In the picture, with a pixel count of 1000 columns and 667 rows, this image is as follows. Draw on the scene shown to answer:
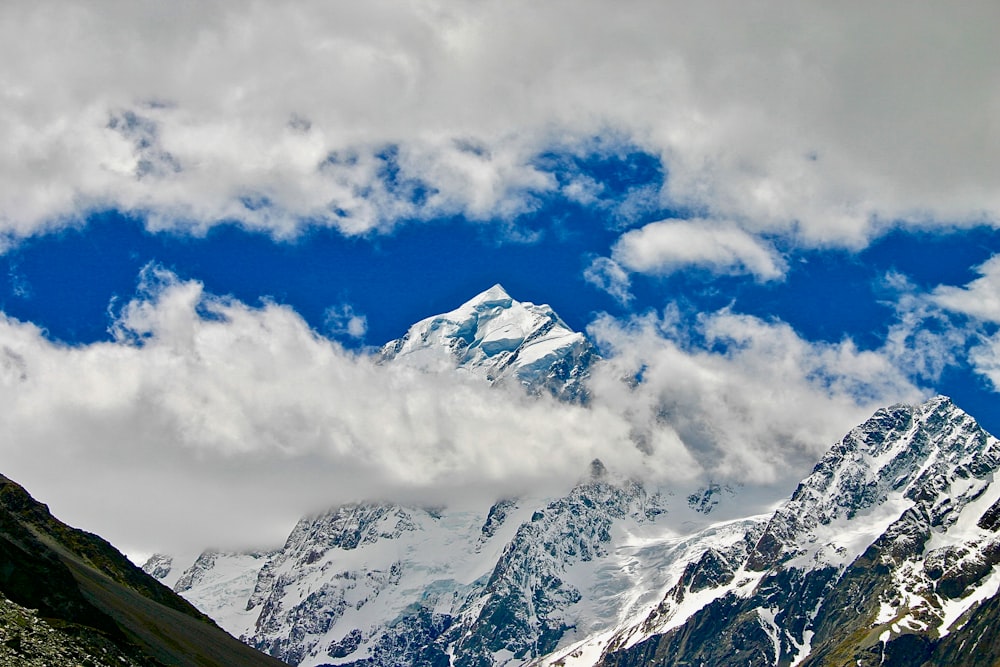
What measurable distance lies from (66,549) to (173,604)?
29534 mm

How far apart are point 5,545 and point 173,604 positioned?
95719 millimetres

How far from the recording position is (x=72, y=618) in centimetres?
8125

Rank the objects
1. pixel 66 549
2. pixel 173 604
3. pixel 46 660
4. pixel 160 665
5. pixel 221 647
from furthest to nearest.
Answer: pixel 173 604, pixel 66 549, pixel 221 647, pixel 160 665, pixel 46 660

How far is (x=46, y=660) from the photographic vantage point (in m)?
65.8

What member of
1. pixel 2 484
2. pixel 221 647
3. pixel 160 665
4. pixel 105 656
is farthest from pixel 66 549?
pixel 105 656

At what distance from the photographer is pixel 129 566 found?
174500mm

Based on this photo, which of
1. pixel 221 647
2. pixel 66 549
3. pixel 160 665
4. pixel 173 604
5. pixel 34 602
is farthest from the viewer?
pixel 173 604

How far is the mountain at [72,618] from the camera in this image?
225 feet

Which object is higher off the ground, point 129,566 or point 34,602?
point 129,566

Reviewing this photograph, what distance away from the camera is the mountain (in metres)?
68.5

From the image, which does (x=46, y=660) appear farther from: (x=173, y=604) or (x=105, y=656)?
(x=173, y=604)

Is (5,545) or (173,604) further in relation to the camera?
(173,604)

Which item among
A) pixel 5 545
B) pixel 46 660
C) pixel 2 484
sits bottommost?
pixel 46 660

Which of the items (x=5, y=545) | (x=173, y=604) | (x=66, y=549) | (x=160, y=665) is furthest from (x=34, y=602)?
Answer: (x=173, y=604)
